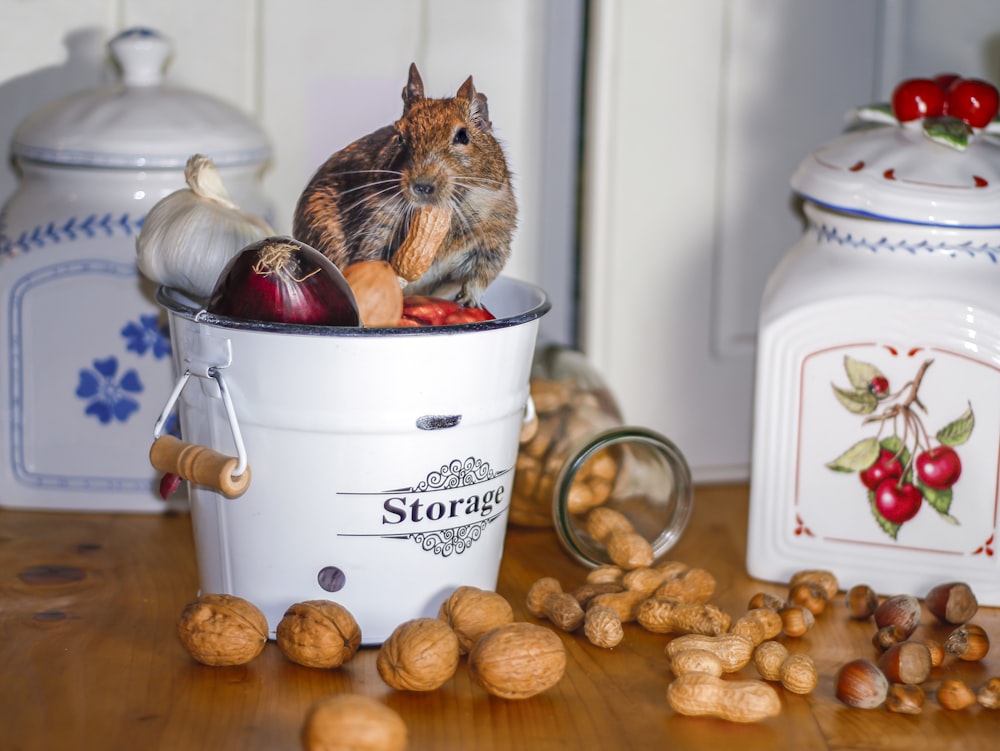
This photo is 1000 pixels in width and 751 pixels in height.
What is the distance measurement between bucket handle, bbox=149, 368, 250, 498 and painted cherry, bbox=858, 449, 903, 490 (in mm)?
385

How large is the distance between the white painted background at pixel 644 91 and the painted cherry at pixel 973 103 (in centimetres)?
22

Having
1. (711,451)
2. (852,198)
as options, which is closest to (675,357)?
(711,451)

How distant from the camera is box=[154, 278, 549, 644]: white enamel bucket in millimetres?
637

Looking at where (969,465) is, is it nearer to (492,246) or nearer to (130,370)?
(492,246)

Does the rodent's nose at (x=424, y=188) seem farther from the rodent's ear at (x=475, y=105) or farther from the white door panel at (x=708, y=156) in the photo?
the white door panel at (x=708, y=156)

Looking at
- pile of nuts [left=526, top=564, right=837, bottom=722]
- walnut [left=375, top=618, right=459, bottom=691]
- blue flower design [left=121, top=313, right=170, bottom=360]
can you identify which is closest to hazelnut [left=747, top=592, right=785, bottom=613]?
pile of nuts [left=526, top=564, right=837, bottom=722]

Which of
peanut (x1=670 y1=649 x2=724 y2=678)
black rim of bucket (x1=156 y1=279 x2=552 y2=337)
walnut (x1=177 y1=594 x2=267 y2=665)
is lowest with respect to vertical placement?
peanut (x1=670 y1=649 x2=724 y2=678)

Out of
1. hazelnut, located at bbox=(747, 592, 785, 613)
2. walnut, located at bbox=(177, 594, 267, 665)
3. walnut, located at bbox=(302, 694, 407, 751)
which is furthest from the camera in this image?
hazelnut, located at bbox=(747, 592, 785, 613)

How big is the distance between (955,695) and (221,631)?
38 cm

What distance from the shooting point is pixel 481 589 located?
706mm

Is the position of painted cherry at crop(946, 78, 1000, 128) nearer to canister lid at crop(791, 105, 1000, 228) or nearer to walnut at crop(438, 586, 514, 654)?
canister lid at crop(791, 105, 1000, 228)

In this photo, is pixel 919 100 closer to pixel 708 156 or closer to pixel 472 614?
pixel 708 156

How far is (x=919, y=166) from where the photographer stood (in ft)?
2.46

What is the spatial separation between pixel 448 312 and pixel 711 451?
0.40 m
